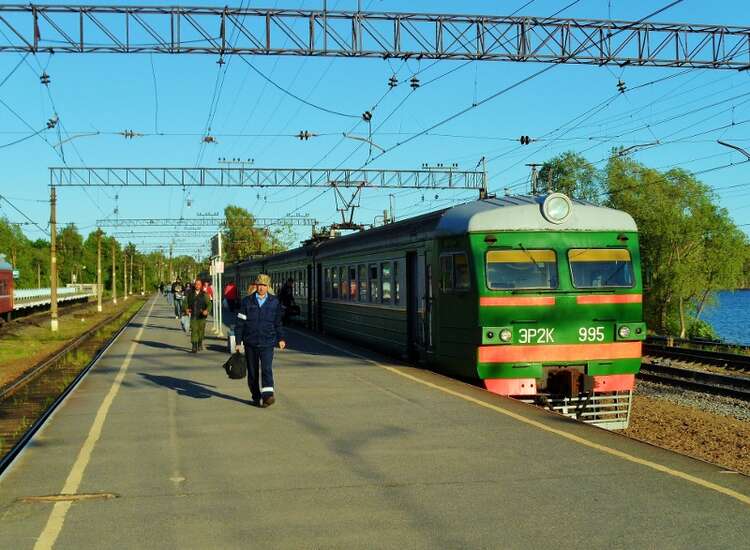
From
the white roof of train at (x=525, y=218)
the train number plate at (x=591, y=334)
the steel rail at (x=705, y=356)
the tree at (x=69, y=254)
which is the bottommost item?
the steel rail at (x=705, y=356)

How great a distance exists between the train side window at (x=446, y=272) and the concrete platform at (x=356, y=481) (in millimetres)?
2005

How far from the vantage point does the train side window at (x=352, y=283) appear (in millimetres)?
21025

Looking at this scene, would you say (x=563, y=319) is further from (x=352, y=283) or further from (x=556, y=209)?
(x=352, y=283)

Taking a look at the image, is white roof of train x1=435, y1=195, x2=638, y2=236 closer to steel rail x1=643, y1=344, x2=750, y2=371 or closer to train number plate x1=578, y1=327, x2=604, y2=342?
train number plate x1=578, y1=327, x2=604, y2=342

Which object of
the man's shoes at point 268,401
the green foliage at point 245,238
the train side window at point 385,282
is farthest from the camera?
the green foliage at point 245,238

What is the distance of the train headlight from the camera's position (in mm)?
12750

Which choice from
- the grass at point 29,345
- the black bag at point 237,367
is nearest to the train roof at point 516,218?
the black bag at point 237,367

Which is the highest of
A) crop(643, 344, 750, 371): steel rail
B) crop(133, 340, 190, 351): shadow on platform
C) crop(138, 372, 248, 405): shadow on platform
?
crop(133, 340, 190, 351): shadow on platform

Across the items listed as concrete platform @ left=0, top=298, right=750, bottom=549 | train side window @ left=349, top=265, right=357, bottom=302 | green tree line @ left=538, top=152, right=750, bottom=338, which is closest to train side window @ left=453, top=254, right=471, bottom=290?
concrete platform @ left=0, top=298, right=750, bottom=549

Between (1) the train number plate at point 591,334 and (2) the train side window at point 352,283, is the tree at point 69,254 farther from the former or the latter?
(1) the train number plate at point 591,334

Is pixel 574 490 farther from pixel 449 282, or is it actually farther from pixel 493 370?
pixel 449 282

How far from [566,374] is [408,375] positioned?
2960 millimetres

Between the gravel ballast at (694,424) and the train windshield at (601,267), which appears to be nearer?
the gravel ballast at (694,424)

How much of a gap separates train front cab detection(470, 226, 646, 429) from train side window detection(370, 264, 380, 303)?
20.4 feet
